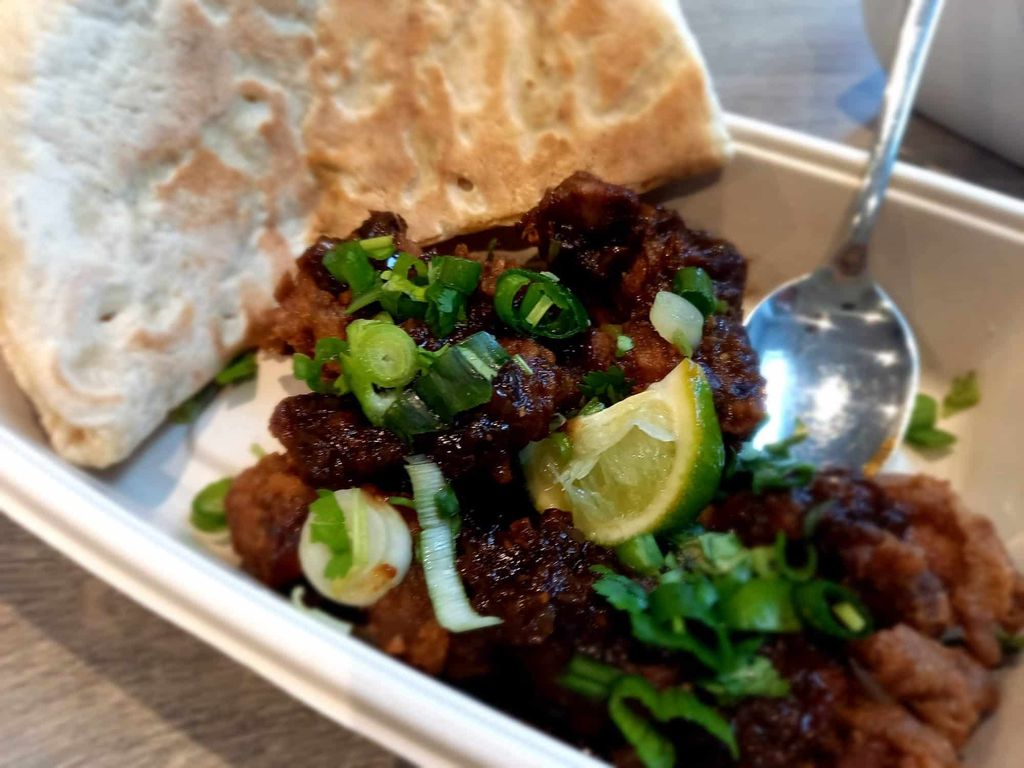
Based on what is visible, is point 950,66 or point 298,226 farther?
point 950,66

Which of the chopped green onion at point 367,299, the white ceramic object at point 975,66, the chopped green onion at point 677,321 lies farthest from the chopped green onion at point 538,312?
the white ceramic object at point 975,66

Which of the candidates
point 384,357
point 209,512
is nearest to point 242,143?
point 384,357

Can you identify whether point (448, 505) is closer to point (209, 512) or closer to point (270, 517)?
point (270, 517)

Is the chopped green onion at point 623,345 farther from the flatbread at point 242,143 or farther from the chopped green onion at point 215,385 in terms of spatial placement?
the chopped green onion at point 215,385

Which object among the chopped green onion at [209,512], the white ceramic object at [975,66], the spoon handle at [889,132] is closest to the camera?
the chopped green onion at [209,512]

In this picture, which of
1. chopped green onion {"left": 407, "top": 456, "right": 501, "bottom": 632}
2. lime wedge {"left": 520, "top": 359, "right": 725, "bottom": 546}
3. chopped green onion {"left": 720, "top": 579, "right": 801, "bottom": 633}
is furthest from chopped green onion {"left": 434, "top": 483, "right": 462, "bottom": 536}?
chopped green onion {"left": 720, "top": 579, "right": 801, "bottom": 633}

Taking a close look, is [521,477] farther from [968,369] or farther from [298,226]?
[968,369]

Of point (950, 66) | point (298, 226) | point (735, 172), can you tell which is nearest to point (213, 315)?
point (298, 226)
